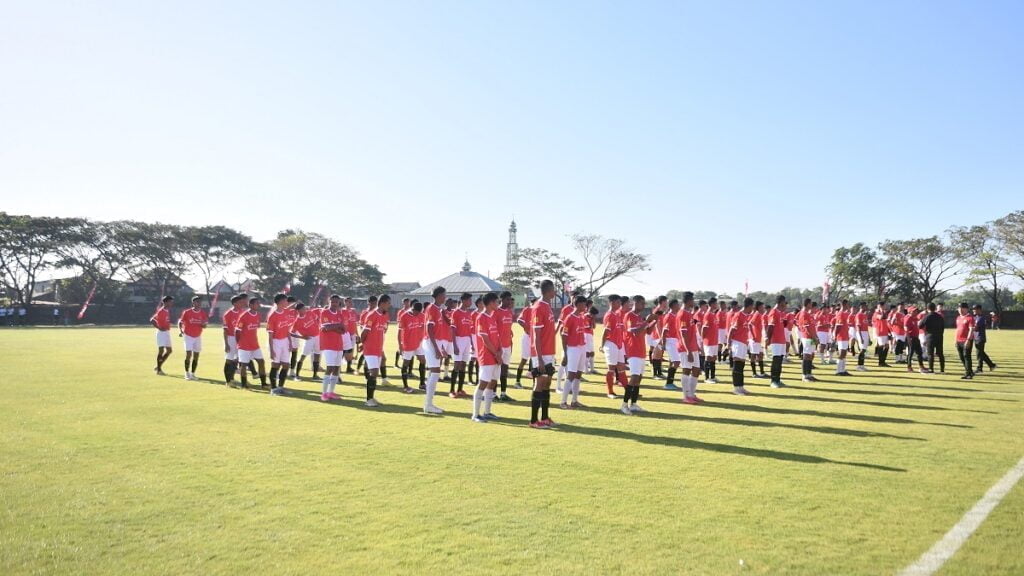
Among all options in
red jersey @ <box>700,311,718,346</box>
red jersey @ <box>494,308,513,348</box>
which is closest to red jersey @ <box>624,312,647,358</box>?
red jersey @ <box>494,308,513,348</box>

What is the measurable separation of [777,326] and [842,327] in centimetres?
574

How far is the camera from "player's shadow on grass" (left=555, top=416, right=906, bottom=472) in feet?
23.5

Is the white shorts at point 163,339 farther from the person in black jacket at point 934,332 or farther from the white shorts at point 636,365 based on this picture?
the person in black jacket at point 934,332

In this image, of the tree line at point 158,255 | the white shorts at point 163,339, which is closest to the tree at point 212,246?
the tree line at point 158,255

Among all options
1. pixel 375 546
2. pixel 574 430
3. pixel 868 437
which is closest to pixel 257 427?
pixel 574 430

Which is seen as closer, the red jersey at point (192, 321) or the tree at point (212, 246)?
the red jersey at point (192, 321)

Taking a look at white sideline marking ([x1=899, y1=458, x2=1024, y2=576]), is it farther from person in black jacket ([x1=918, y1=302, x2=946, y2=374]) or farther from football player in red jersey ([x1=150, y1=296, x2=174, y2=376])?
football player in red jersey ([x1=150, y1=296, x2=174, y2=376])

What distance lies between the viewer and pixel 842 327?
1859cm

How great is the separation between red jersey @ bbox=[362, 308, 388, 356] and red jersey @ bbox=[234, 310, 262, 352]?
2.90 metres

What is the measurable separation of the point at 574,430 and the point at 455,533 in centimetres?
466

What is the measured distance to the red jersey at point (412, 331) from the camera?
1359 centimetres

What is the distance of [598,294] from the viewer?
3098 inches

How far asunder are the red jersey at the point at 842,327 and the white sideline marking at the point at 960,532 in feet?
41.1

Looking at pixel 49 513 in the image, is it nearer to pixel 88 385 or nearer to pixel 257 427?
pixel 257 427
